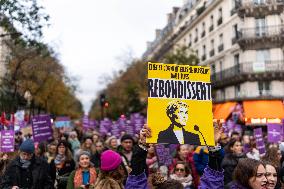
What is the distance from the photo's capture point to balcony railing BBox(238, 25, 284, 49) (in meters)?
33.5

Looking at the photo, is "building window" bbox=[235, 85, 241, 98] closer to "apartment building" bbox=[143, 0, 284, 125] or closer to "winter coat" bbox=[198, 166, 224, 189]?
"apartment building" bbox=[143, 0, 284, 125]

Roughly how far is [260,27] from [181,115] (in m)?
32.4

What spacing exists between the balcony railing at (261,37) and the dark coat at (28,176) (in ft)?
97.7

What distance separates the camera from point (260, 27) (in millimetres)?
34562

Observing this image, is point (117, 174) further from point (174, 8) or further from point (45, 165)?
point (174, 8)

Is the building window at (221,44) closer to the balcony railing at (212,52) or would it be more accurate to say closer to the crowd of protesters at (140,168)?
the balcony railing at (212,52)

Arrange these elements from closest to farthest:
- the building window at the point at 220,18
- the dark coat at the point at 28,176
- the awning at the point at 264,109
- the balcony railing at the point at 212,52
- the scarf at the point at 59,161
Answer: the dark coat at the point at 28,176, the scarf at the point at 59,161, the awning at the point at 264,109, the building window at the point at 220,18, the balcony railing at the point at 212,52

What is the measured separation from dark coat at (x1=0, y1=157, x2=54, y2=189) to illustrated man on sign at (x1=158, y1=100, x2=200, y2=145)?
119 inches

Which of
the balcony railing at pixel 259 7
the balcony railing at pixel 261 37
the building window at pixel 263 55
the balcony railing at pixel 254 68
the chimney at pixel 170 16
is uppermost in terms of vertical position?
the chimney at pixel 170 16

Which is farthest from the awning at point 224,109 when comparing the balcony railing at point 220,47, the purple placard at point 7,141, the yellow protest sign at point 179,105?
the yellow protest sign at point 179,105

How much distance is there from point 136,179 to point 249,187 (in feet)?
3.13

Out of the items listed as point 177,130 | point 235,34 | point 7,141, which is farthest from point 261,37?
point 177,130

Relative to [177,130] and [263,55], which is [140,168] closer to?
[177,130]

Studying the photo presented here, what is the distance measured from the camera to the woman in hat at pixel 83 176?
6.21 metres
